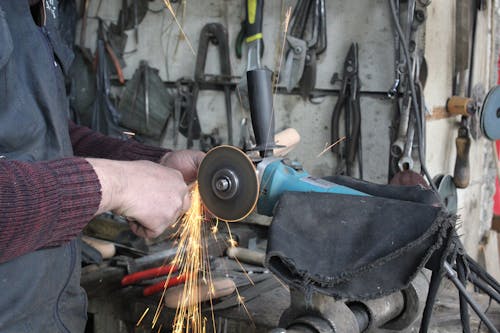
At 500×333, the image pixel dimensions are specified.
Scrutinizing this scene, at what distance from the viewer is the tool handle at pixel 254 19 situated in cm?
270

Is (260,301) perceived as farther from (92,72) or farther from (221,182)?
(92,72)

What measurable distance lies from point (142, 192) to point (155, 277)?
3.04ft

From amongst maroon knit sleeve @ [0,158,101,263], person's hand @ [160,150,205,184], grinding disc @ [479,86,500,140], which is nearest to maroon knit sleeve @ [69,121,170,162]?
person's hand @ [160,150,205,184]

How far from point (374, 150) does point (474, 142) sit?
1.04 metres

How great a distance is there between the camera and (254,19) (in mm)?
2715

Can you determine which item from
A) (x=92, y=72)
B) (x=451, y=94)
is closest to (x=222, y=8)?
(x=92, y=72)

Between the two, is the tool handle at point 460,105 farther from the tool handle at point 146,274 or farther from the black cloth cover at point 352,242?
the black cloth cover at point 352,242

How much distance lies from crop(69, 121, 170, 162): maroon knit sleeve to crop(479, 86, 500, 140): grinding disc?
6.19ft

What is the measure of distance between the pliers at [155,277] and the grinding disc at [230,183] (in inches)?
28.0

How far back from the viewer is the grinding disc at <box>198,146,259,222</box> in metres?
1.19

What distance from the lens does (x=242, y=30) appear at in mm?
2824

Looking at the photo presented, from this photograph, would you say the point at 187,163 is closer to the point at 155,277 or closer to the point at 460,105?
the point at 155,277

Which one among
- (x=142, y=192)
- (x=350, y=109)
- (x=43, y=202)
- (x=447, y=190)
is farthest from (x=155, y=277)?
(x=447, y=190)

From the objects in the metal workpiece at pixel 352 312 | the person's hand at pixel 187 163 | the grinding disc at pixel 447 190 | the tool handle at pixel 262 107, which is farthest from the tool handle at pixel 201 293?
the grinding disc at pixel 447 190
